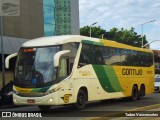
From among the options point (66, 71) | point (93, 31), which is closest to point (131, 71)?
point (66, 71)

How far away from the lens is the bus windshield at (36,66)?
1773 cm

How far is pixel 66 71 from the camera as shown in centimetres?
1838

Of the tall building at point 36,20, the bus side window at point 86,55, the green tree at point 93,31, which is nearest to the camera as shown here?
the bus side window at point 86,55

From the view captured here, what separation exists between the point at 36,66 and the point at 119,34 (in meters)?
77.7

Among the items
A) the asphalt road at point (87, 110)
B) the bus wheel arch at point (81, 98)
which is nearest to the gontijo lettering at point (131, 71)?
the asphalt road at point (87, 110)

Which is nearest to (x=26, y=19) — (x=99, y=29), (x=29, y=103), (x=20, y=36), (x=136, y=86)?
(x=20, y=36)

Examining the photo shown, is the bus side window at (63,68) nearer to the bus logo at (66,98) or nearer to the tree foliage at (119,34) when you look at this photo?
the bus logo at (66,98)

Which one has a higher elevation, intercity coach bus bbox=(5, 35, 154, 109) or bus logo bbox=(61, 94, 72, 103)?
intercity coach bus bbox=(5, 35, 154, 109)

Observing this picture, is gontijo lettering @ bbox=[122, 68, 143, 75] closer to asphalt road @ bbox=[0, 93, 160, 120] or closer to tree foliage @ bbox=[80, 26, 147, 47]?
asphalt road @ bbox=[0, 93, 160, 120]

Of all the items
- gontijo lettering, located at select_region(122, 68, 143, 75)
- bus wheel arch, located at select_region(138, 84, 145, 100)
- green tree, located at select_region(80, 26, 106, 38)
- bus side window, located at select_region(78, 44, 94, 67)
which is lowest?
bus wheel arch, located at select_region(138, 84, 145, 100)

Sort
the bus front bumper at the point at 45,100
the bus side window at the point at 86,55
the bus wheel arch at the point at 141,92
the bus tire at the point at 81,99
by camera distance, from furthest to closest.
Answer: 1. the bus wheel arch at the point at 141,92
2. the bus side window at the point at 86,55
3. the bus tire at the point at 81,99
4. the bus front bumper at the point at 45,100

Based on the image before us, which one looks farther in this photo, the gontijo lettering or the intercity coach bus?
the gontijo lettering

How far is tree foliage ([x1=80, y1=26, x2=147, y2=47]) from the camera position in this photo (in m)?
92.4

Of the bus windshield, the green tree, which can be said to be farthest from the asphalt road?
the green tree
